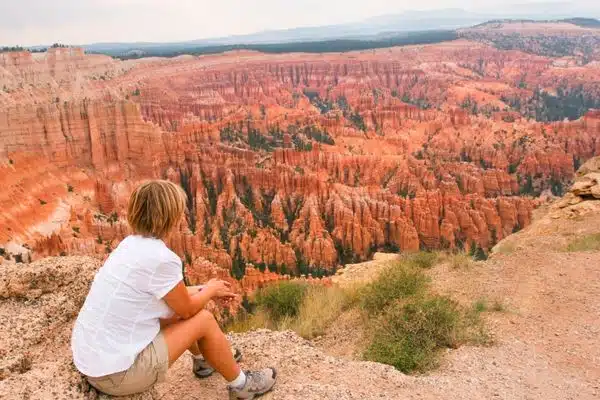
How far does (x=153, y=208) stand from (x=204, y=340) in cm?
97

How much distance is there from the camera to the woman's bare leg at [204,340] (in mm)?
3041

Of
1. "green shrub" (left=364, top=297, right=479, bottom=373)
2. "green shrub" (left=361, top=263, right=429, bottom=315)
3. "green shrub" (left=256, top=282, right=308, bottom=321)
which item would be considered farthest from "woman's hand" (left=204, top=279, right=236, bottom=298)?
"green shrub" (left=256, top=282, right=308, bottom=321)

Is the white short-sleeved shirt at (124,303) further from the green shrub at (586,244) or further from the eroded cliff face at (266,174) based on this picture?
the eroded cliff face at (266,174)

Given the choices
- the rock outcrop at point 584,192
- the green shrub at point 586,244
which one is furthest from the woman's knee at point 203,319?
the rock outcrop at point 584,192

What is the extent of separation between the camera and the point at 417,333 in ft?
15.9

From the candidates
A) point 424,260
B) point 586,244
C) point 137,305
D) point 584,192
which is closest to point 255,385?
point 137,305

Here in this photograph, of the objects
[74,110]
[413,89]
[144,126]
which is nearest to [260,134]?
[144,126]

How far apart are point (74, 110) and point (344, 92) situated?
183ft

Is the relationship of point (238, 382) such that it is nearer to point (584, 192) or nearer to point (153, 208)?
point (153, 208)

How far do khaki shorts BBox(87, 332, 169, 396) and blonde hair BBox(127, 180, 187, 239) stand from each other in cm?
67

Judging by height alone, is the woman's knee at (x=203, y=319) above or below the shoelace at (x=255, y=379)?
above

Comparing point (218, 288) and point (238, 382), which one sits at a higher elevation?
point (218, 288)

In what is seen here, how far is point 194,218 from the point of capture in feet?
86.9

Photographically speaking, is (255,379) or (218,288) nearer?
(218,288)
